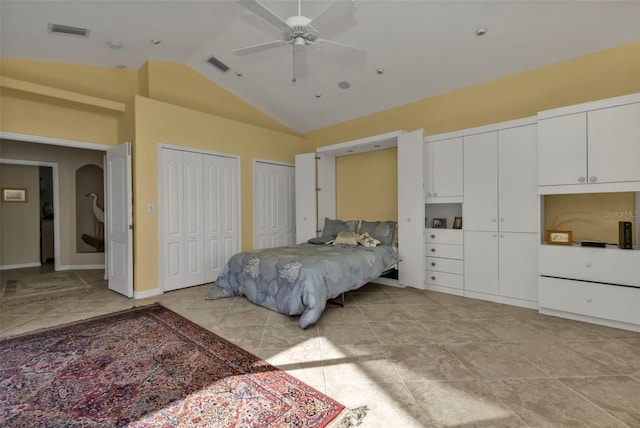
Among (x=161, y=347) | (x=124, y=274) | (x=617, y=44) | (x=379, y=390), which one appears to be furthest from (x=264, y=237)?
(x=617, y=44)

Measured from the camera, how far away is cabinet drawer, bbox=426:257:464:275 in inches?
152

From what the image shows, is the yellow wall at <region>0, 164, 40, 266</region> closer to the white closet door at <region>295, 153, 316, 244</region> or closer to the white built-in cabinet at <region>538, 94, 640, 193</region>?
the white closet door at <region>295, 153, 316, 244</region>

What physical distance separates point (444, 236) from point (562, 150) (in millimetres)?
1609

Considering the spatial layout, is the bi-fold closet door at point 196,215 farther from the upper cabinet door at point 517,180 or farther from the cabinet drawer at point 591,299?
the cabinet drawer at point 591,299

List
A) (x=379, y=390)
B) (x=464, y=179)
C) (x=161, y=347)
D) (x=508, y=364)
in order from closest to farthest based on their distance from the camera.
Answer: (x=379, y=390) < (x=508, y=364) < (x=161, y=347) < (x=464, y=179)

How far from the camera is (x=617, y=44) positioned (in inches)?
121

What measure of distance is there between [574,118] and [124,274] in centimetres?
575

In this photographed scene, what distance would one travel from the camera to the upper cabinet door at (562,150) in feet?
9.55

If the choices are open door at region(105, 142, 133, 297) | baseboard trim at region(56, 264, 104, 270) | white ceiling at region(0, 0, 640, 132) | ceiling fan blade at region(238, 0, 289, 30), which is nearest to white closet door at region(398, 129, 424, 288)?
white ceiling at region(0, 0, 640, 132)

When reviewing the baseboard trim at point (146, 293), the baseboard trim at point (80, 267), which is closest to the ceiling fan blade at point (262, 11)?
the baseboard trim at point (146, 293)

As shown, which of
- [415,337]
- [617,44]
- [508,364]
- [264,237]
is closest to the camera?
[508,364]

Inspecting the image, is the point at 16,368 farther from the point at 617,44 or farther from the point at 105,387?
the point at 617,44

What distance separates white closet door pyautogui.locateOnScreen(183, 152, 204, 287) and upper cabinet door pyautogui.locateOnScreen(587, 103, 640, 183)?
4926mm

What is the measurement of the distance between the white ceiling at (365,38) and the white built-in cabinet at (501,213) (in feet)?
3.02
